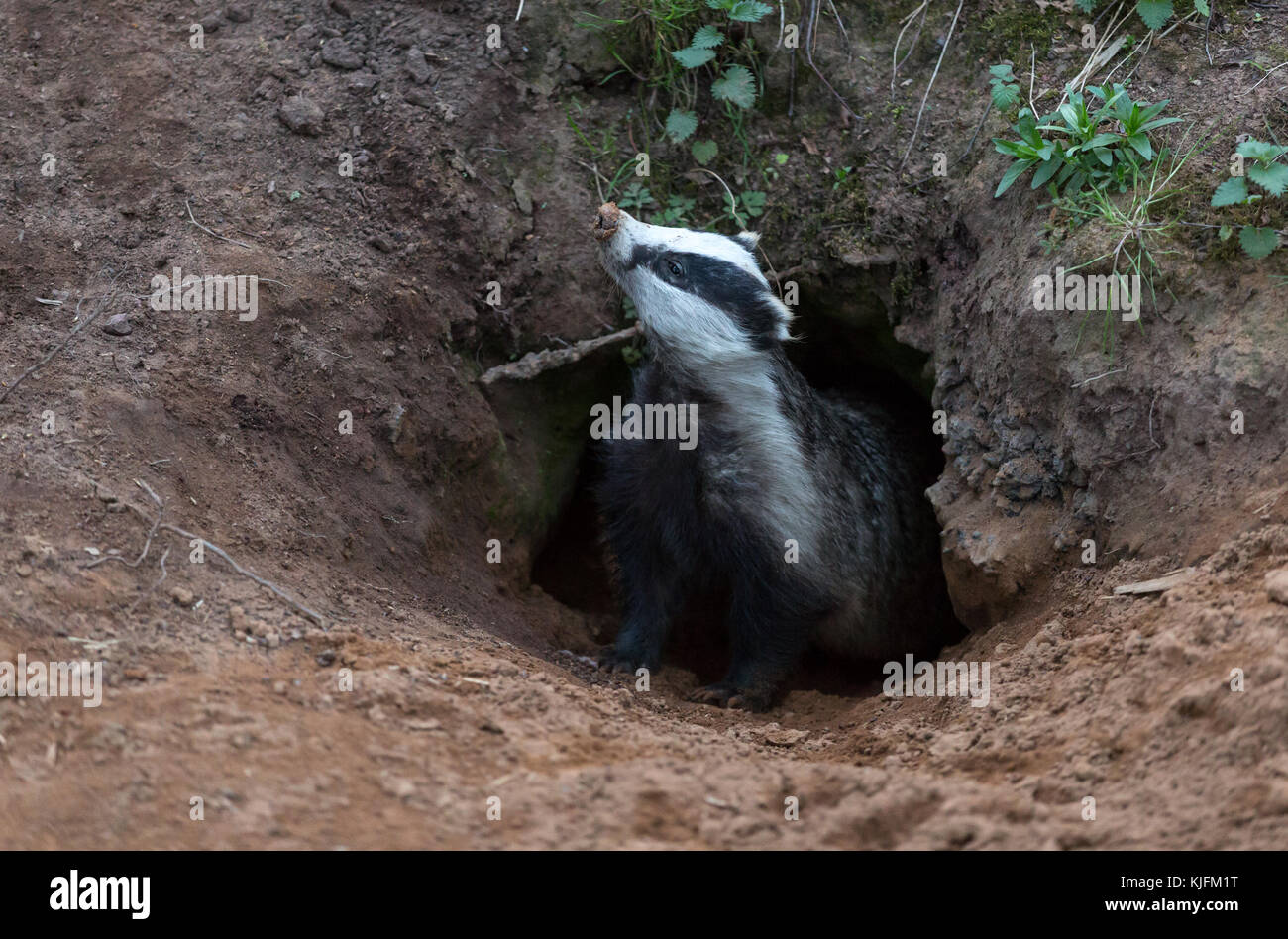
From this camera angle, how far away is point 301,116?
17.5 feet

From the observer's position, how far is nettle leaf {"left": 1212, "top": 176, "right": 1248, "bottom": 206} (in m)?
4.10

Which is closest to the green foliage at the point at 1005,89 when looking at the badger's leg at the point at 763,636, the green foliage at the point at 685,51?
the green foliage at the point at 685,51

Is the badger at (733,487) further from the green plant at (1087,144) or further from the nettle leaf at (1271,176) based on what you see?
the nettle leaf at (1271,176)

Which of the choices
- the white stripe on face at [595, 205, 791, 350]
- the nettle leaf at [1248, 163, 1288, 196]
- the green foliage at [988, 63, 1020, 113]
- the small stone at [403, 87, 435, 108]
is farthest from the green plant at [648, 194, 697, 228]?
the nettle leaf at [1248, 163, 1288, 196]

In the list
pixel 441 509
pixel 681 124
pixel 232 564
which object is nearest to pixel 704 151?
pixel 681 124

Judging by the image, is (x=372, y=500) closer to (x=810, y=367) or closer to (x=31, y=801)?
(x=31, y=801)

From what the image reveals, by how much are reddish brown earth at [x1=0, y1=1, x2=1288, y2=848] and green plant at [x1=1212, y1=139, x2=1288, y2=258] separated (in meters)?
0.14

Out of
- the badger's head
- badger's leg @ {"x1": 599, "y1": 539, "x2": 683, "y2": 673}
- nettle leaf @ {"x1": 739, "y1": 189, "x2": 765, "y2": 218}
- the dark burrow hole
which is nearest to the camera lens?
the badger's head

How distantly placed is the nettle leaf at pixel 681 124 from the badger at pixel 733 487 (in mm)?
789

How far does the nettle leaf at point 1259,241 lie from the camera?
4078 mm

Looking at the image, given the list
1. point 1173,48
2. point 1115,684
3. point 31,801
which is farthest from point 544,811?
point 1173,48

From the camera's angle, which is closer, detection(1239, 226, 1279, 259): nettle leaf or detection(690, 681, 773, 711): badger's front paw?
detection(1239, 226, 1279, 259): nettle leaf

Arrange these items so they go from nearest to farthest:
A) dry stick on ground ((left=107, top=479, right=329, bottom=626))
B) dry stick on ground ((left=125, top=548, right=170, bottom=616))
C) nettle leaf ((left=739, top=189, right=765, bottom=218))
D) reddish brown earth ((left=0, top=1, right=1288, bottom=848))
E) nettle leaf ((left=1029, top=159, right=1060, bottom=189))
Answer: reddish brown earth ((left=0, top=1, right=1288, bottom=848))
dry stick on ground ((left=125, top=548, right=170, bottom=616))
dry stick on ground ((left=107, top=479, right=329, bottom=626))
nettle leaf ((left=1029, top=159, right=1060, bottom=189))
nettle leaf ((left=739, top=189, right=765, bottom=218))

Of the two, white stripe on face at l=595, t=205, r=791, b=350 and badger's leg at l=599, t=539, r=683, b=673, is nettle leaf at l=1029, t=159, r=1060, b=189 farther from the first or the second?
badger's leg at l=599, t=539, r=683, b=673
